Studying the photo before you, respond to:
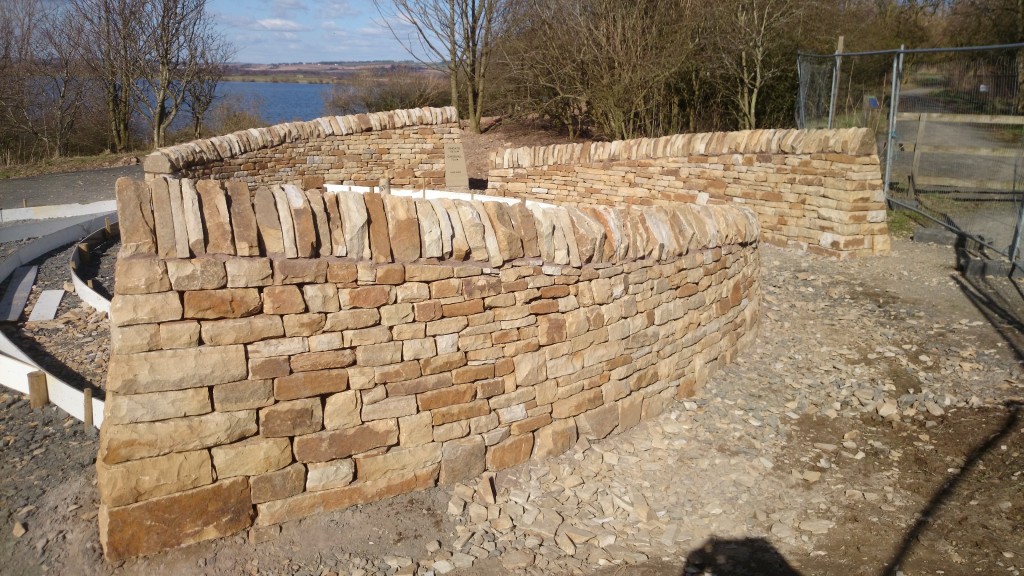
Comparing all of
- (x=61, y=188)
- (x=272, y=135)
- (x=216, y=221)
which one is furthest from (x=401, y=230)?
(x=61, y=188)

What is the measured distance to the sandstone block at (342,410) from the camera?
3340 mm

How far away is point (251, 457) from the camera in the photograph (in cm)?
318

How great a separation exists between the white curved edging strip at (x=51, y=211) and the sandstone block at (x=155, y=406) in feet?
32.3

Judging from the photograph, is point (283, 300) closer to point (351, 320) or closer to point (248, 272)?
point (248, 272)

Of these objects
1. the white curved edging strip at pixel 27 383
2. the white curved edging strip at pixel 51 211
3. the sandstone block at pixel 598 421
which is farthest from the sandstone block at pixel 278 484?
the white curved edging strip at pixel 51 211

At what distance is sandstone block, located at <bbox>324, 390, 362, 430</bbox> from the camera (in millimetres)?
3340

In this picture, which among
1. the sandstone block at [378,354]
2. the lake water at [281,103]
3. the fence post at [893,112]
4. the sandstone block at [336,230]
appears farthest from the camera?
the lake water at [281,103]

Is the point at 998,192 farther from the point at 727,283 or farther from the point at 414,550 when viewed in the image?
the point at 414,550

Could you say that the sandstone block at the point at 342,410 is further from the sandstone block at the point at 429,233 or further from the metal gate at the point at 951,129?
the metal gate at the point at 951,129

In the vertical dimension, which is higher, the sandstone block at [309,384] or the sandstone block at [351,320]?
the sandstone block at [351,320]

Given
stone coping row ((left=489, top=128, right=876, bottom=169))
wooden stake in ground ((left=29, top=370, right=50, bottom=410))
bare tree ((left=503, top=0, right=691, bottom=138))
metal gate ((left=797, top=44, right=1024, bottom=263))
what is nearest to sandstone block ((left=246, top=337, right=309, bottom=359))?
wooden stake in ground ((left=29, top=370, right=50, bottom=410))

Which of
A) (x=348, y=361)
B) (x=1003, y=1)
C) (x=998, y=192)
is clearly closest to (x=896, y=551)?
(x=348, y=361)

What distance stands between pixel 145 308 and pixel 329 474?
1.12 m

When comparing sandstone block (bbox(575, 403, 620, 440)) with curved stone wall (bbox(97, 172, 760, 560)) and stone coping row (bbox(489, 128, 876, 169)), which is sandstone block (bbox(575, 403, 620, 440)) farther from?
stone coping row (bbox(489, 128, 876, 169))
